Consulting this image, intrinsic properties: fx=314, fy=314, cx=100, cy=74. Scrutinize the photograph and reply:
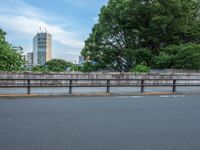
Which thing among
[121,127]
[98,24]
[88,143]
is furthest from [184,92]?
[98,24]

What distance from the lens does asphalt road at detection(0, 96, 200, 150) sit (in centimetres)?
643

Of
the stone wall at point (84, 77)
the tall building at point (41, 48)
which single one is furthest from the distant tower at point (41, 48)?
the stone wall at point (84, 77)

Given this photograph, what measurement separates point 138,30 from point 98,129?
88.9ft

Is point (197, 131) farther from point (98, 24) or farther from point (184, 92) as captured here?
point (98, 24)

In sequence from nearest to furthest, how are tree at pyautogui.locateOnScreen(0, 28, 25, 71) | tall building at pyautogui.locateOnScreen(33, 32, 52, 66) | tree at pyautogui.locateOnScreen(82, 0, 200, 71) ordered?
tree at pyautogui.locateOnScreen(0, 28, 25, 71), tree at pyautogui.locateOnScreen(82, 0, 200, 71), tall building at pyautogui.locateOnScreen(33, 32, 52, 66)

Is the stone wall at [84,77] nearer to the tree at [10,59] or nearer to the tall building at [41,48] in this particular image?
the tree at [10,59]

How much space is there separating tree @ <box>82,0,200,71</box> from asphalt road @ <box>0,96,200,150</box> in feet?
70.1

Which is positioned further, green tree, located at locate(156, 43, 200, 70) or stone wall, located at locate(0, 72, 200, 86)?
green tree, located at locate(156, 43, 200, 70)

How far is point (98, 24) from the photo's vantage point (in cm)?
3800

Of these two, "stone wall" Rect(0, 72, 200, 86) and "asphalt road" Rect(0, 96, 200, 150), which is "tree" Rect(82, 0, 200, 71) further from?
"asphalt road" Rect(0, 96, 200, 150)

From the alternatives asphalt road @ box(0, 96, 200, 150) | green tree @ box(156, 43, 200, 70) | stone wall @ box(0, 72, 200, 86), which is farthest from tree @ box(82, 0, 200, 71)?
asphalt road @ box(0, 96, 200, 150)

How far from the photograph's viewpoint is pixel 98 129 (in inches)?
313

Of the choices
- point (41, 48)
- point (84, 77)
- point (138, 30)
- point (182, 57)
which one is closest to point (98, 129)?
point (84, 77)

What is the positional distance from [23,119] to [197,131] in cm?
491
